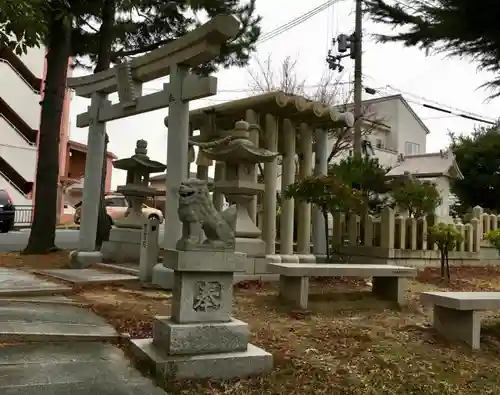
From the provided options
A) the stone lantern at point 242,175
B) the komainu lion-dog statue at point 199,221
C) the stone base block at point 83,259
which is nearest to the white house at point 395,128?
the stone lantern at point 242,175

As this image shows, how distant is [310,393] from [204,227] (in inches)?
62.1

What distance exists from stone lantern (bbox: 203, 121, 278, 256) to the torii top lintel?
1376 millimetres

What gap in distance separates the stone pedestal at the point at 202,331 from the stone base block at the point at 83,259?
5354mm

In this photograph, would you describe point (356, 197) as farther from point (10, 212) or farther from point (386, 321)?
point (10, 212)

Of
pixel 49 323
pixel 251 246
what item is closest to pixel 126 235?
pixel 251 246

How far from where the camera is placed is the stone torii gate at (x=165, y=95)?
286 inches

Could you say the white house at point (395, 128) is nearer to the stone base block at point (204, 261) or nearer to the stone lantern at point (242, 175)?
the stone lantern at point (242, 175)

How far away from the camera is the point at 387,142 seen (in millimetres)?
29484

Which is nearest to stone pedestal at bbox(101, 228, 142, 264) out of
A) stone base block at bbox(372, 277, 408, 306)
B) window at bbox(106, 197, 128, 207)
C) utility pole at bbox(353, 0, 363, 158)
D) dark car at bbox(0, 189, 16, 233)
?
stone base block at bbox(372, 277, 408, 306)

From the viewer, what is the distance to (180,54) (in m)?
7.72

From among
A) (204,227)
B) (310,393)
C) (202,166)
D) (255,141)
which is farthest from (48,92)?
(310,393)

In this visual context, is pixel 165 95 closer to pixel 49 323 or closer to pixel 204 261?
pixel 49 323

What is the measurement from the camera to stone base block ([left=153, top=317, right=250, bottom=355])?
13.3 ft

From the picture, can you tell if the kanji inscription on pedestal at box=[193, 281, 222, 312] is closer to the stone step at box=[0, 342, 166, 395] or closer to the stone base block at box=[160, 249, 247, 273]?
the stone base block at box=[160, 249, 247, 273]
